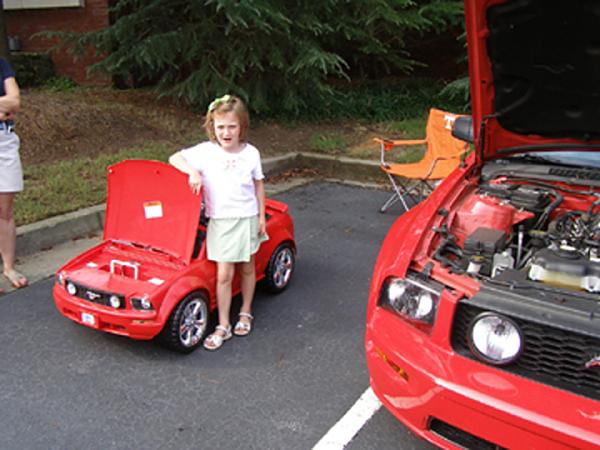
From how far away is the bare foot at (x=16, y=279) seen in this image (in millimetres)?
4047

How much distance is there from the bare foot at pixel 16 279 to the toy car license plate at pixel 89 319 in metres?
1.23

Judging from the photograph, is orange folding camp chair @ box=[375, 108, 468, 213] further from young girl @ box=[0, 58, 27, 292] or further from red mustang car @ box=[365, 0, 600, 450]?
young girl @ box=[0, 58, 27, 292]

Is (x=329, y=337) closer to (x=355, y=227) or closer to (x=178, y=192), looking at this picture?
(x=178, y=192)

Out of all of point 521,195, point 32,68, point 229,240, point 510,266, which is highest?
point 32,68

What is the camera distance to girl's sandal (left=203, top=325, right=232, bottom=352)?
3354mm

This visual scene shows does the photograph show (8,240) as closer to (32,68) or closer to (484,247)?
(484,247)

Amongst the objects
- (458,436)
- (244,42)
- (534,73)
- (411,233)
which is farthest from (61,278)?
(244,42)

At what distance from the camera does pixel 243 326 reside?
3.54 meters

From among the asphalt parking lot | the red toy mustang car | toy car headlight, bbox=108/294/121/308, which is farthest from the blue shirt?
toy car headlight, bbox=108/294/121/308

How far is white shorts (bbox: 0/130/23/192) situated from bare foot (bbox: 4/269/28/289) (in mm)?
654

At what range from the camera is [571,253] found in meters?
2.34

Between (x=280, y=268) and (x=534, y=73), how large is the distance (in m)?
2.21

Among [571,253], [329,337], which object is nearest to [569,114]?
[571,253]

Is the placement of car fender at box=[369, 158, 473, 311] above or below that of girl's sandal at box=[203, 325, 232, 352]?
above
